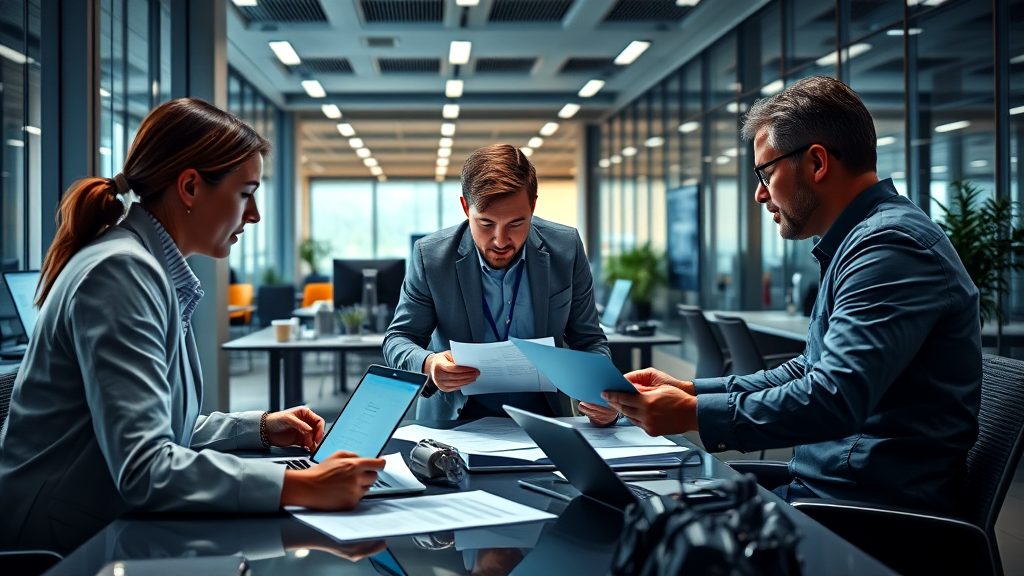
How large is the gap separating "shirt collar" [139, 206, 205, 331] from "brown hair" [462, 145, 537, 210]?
0.84 m

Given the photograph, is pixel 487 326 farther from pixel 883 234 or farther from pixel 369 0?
pixel 369 0

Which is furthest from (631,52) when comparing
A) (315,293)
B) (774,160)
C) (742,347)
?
(774,160)

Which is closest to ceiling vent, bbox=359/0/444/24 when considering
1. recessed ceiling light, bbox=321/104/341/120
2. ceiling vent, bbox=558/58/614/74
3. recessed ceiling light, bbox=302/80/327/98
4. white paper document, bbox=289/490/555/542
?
ceiling vent, bbox=558/58/614/74

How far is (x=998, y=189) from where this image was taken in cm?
455

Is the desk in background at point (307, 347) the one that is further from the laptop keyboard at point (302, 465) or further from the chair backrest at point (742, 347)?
the laptop keyboard at point (302, 465)

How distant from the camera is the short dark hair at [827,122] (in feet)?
5.57

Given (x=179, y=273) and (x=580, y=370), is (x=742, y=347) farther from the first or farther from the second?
(x=179, y=273)

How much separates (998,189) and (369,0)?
5.38 meters

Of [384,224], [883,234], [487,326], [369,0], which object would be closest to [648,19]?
[369,0]

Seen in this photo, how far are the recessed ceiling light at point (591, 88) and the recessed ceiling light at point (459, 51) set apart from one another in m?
2.30

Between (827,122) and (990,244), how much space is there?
10.1 feet

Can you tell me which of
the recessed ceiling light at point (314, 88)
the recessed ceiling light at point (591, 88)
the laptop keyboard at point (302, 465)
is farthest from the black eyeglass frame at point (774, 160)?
the recessed ceiling light at point (314, 88)

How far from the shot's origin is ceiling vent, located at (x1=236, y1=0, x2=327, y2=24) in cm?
762

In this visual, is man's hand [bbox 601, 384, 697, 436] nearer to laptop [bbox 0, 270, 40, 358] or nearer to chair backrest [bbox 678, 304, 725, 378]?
laptop [bbox 0, 270, 40, 358]
